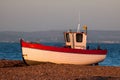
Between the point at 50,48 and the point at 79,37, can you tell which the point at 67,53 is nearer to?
the point at 50,48

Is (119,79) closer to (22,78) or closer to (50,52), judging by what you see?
(22,78)

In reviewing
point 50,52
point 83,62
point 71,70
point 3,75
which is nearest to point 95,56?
point 83,62

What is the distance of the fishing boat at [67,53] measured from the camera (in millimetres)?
36531

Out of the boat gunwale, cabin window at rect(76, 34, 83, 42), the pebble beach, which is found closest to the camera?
the pebble beach

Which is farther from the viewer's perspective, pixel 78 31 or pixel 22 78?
pixel 78 31

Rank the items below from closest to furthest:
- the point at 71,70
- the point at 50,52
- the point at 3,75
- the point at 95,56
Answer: the point at 3,75
the point at 71,70
the point at 50,52
the point at 95,56

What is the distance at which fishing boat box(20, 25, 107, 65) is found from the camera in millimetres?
36531

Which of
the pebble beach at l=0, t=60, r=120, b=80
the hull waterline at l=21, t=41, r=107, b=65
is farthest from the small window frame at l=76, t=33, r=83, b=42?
the pebble beach at l=0, t=60, r=120, b=80

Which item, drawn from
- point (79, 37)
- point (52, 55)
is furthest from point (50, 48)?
point (79, 37)

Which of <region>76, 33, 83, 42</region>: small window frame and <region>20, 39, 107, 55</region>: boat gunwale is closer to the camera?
<region>20, 39, 107, 55</region>: boat gunwale

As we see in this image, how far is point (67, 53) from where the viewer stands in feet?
122

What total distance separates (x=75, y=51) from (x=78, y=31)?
3499 millimetres

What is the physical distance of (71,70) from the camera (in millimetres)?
32312

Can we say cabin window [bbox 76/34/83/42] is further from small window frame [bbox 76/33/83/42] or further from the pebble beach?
the pebble beach
